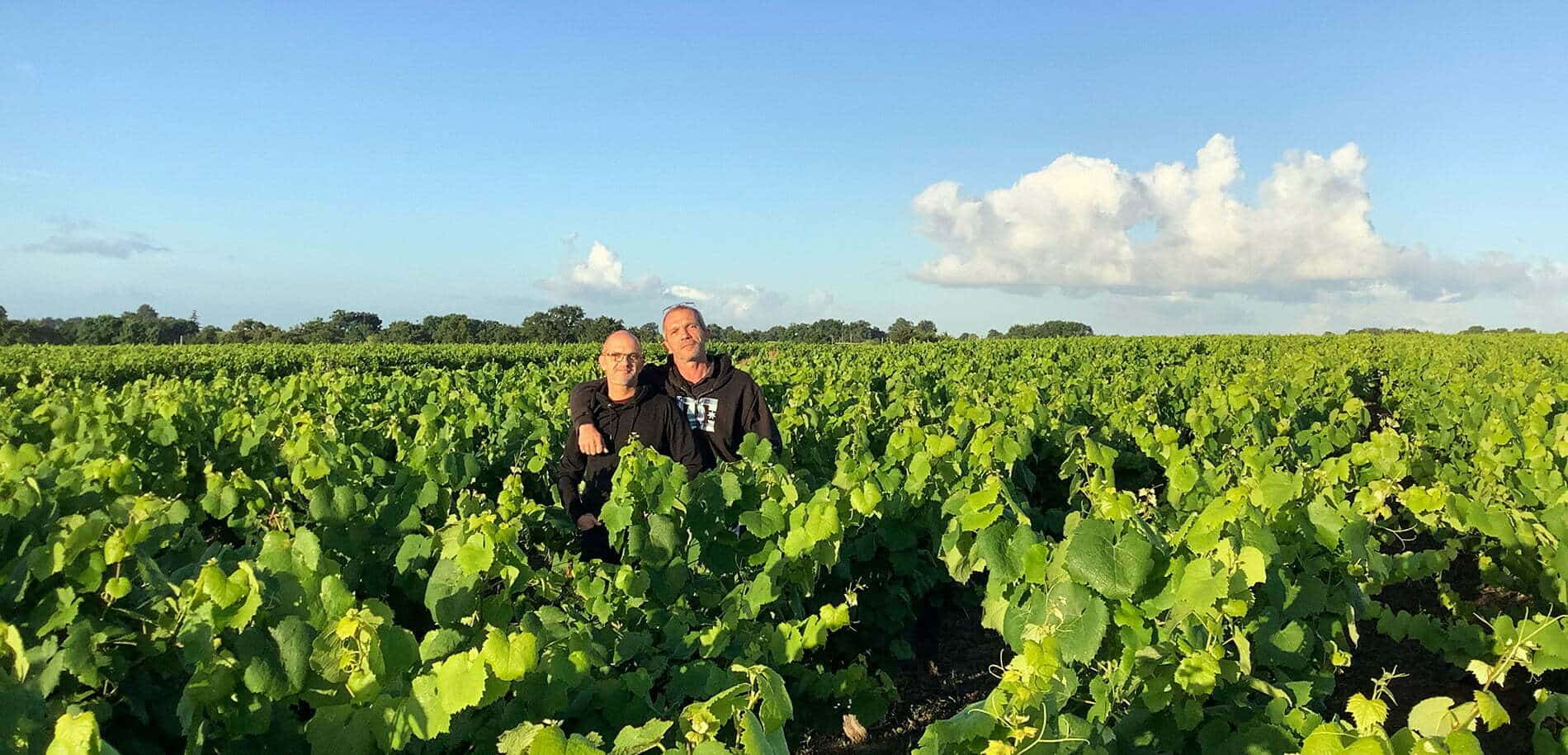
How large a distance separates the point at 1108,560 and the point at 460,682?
1372mm

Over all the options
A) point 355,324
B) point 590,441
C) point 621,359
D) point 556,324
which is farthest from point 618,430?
point 355,324

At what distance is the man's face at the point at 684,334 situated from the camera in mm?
4480

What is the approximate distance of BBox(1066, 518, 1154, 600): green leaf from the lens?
201cm

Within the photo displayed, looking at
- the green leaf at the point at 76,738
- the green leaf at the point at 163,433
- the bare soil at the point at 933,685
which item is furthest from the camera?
the green leaf at the point at 163,433

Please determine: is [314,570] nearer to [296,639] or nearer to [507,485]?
[296,639]

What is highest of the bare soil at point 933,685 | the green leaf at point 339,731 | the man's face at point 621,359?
the man's face at point 621,359

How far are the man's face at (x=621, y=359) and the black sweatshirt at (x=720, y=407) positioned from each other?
20 centimetres

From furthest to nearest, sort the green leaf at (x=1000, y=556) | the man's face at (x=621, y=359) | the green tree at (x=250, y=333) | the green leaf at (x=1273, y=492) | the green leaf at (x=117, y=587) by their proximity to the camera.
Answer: the green tree at (x=250, y=333) → the man's face at (x=621, y=359) → the green leaf at (x=1273, y=492) → the green leaf at (x=1000, y=556) → the green leaf at (x=117, y=587)

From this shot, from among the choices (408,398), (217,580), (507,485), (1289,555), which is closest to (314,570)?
(217,580)

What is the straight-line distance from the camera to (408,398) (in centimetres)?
837

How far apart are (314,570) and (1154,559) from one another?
1889mm

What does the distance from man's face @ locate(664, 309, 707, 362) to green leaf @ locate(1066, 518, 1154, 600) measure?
2.73 meters

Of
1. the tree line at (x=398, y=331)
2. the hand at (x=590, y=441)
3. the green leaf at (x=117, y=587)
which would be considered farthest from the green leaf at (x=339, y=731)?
the tree line at (x=398, y=331)

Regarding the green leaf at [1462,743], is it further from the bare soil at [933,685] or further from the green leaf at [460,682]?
the bare soil at [933,685]
